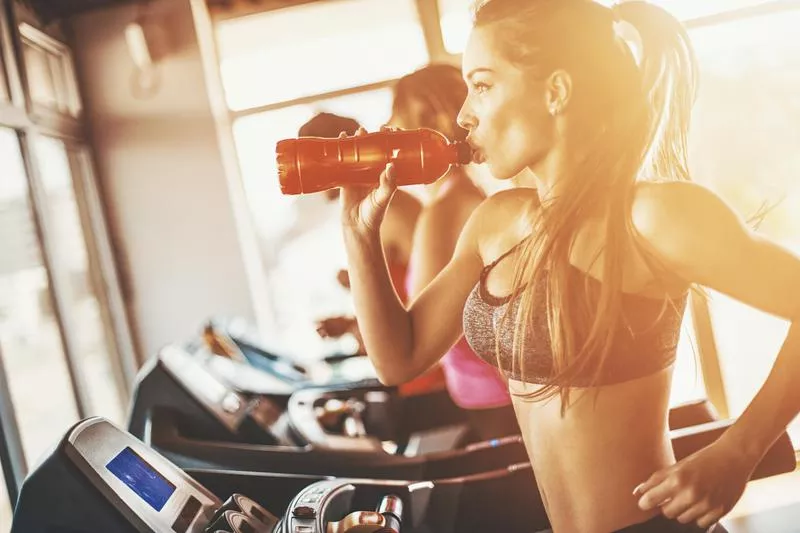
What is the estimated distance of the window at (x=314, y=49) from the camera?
93.4 inches

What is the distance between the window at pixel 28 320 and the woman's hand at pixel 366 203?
71.9 inches

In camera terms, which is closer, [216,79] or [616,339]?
[616,339]

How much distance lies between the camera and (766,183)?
4.24 ft

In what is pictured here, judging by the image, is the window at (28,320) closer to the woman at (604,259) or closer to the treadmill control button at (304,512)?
the treadmill control button at (304,512)

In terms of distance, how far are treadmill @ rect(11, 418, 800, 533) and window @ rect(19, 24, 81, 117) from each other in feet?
5.43

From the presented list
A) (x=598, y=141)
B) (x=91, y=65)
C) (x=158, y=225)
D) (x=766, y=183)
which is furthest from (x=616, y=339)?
(x=91, y=65)

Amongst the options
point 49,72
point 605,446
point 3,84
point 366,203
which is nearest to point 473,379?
point 605,446

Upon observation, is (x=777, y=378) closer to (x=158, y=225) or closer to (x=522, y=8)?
(x=522, y=8)

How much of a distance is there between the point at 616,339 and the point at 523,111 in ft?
1.11

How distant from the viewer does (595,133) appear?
914 mm

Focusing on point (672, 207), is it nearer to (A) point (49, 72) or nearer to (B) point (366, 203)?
(B) point (366, 203)

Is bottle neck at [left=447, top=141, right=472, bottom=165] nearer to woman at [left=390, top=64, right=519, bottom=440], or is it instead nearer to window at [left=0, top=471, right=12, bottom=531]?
woman at [left=390, top=64, right=519, bottom=440]

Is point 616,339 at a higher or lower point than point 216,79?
lower

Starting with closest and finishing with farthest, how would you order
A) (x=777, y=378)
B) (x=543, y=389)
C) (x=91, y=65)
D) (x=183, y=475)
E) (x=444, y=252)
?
1. (x=777, y=378)
2. (x=543, y=389)
3. (x=183, y=475)
4. (x=444, y=252)
5. (x=91, y=65)
